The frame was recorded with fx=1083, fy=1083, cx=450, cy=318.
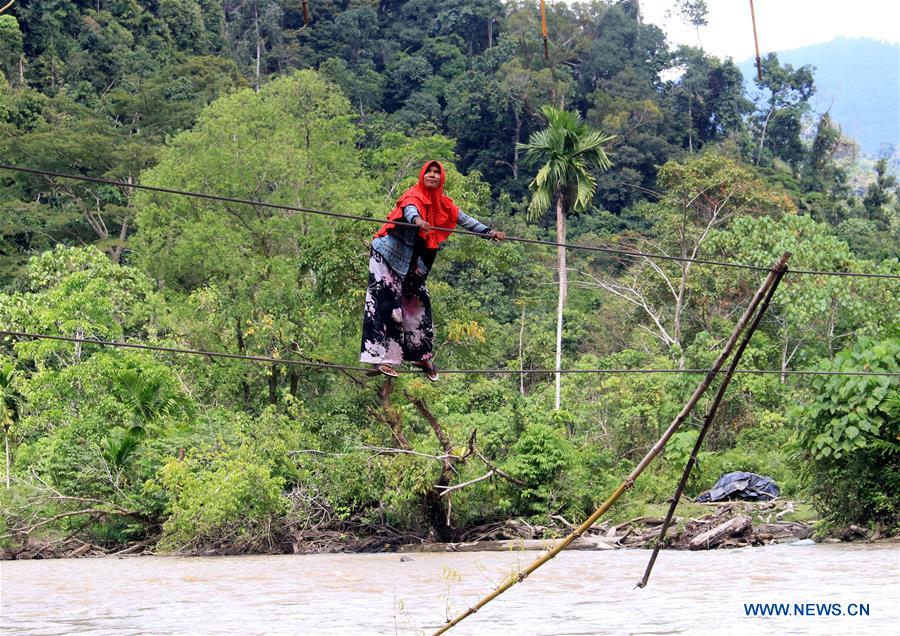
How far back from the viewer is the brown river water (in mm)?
7254

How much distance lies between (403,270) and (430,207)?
0.33 metres

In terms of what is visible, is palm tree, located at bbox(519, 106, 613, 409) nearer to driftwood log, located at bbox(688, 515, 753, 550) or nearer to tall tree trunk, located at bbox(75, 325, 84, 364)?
driftwood log, located at bbox(688, 515, 753, 550)

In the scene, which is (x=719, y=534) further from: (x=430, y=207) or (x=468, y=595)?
(x=430, y=207)

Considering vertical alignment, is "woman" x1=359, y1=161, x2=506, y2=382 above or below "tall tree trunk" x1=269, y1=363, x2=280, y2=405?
above

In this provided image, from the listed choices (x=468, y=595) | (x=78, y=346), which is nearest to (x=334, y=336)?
(x=78, y=346)

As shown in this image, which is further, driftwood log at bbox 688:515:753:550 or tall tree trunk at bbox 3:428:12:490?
tall tree trunk at bbox 3:428:12:490

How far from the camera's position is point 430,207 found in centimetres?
525

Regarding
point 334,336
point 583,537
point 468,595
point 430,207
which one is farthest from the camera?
point 334,336

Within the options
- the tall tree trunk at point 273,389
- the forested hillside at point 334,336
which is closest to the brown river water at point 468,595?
the forested hillside at point 334,336

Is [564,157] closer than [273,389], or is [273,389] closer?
[273,389]

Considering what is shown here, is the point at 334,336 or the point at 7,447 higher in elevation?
the point at 334,336

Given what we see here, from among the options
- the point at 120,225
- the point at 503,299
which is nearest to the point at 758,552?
the point at 503,299

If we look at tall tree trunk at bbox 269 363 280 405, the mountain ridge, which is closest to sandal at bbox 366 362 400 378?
tall tree trunk at bbox 269 363 280 405

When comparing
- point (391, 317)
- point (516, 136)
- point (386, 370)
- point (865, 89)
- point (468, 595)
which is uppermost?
point (865, 89)
